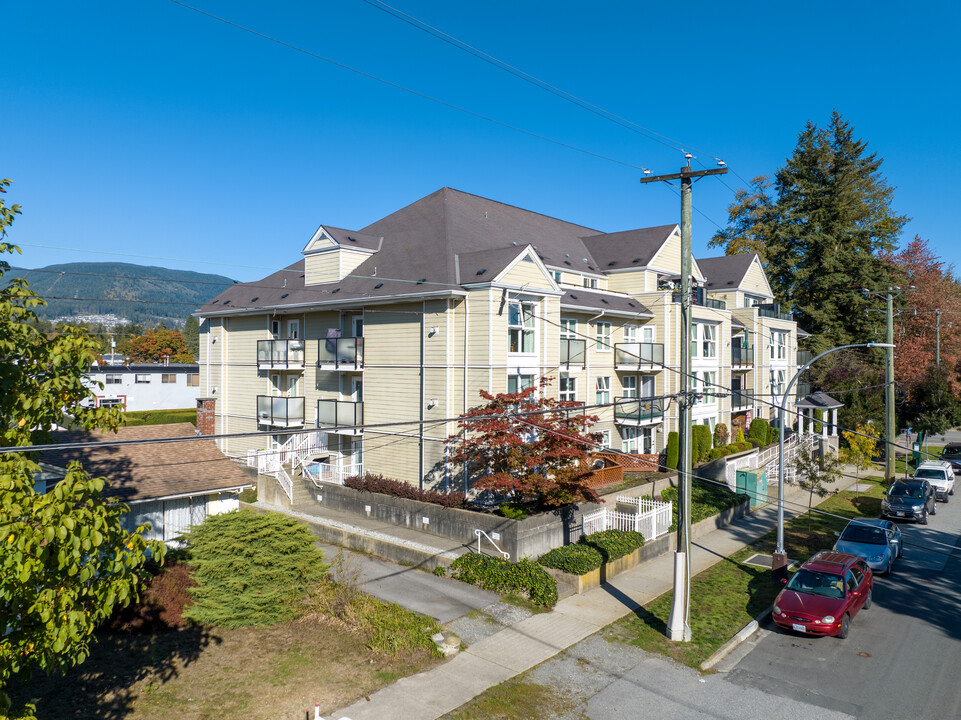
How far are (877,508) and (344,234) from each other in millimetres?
27793

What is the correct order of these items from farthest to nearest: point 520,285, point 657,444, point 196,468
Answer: point 657,444 < point 520,285 < point 196,468

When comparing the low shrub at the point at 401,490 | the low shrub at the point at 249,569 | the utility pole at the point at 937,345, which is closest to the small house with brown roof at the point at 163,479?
the low shrub at the point at 249,569

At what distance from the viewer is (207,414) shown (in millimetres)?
35812

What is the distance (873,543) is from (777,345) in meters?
27.5

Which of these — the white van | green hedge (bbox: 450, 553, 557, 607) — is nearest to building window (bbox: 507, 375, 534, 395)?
green hedge (bbox: 450, 553, 557, 607)

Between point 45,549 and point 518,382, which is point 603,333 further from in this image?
point 45,549

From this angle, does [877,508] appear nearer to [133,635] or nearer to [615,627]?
[615,627]

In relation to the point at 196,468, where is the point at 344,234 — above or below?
above

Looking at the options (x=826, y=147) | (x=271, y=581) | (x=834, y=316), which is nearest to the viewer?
(x=271, y=581)

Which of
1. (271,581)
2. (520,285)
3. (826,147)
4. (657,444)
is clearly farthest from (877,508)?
(826,147)

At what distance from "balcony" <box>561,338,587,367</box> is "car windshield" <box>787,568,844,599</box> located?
14.3 metres

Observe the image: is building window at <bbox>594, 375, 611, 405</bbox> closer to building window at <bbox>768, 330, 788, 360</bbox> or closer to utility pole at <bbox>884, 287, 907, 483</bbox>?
utility pole at <bbox>884, 287, 907, 483</bbox>

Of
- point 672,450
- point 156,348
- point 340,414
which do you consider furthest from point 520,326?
point 156,348

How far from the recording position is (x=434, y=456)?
25.8 metres
